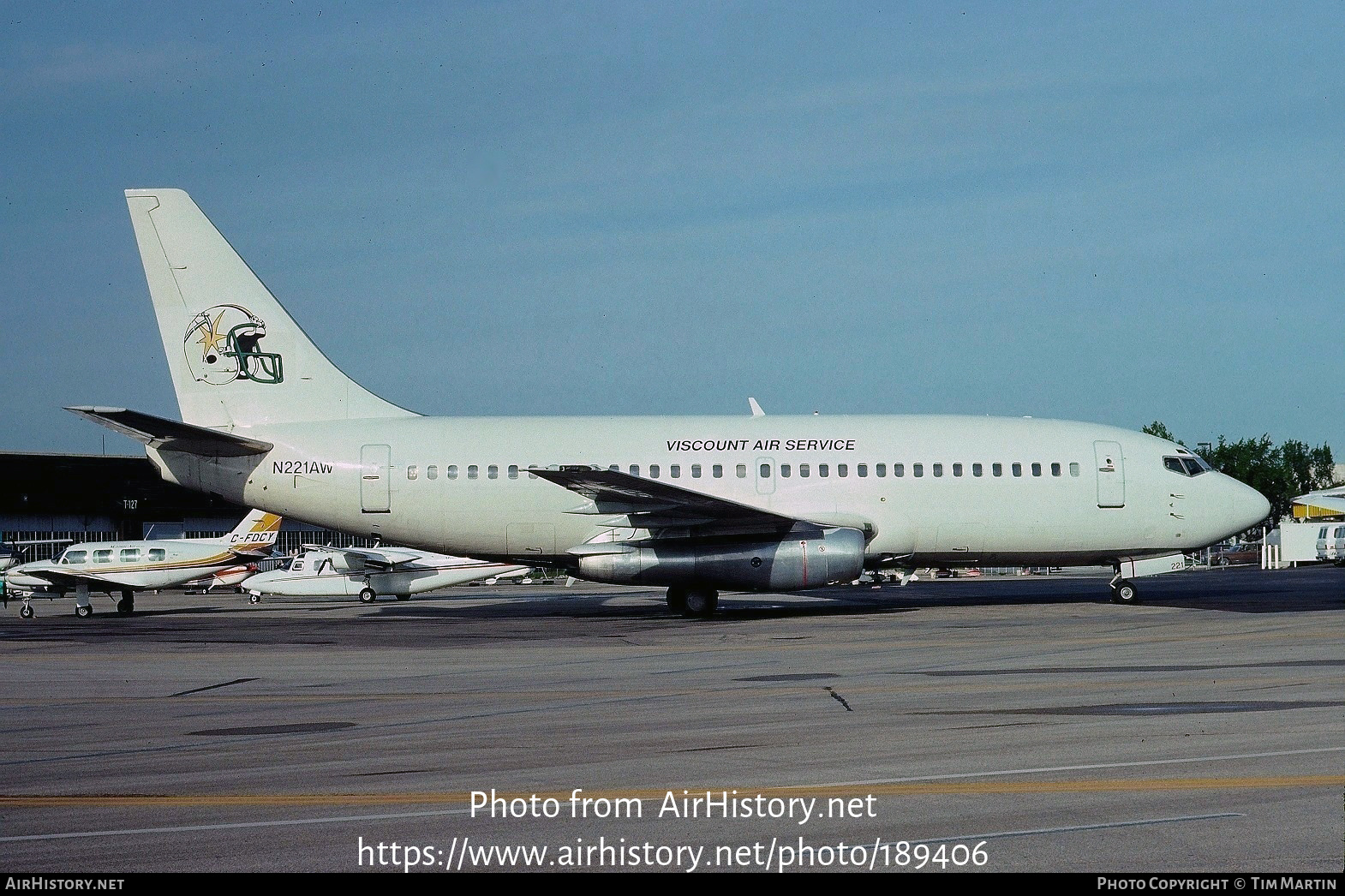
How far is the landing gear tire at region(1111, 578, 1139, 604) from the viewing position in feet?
93.2

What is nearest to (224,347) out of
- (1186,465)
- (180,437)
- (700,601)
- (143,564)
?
(180,437)

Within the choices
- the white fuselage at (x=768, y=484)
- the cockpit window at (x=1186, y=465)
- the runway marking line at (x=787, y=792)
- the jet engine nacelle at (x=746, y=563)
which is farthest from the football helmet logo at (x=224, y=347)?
the runway marking line at (x=787, y=792)

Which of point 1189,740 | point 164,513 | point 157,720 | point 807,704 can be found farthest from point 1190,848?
point 164,513

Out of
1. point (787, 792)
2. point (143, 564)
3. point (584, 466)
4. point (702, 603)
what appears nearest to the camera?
point (787, 792)

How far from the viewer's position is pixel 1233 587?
37125mm

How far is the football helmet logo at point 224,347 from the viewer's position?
29156mm

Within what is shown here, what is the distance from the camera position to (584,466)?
28.4 meters

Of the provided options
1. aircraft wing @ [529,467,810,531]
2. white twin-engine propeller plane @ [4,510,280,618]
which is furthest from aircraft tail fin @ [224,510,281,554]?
aircraft wing @ [529,467,810,531]

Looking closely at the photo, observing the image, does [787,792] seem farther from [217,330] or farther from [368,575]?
[368,575]

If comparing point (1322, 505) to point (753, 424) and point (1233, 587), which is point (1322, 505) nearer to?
point (1233, 587)

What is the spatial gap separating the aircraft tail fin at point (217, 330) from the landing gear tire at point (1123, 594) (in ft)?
57.9

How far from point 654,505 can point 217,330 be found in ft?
35.6

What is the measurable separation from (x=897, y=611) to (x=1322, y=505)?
65.6 ft

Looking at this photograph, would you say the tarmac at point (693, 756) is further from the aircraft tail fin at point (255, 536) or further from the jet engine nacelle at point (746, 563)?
the aircraft tail fin at point (255, 536)
